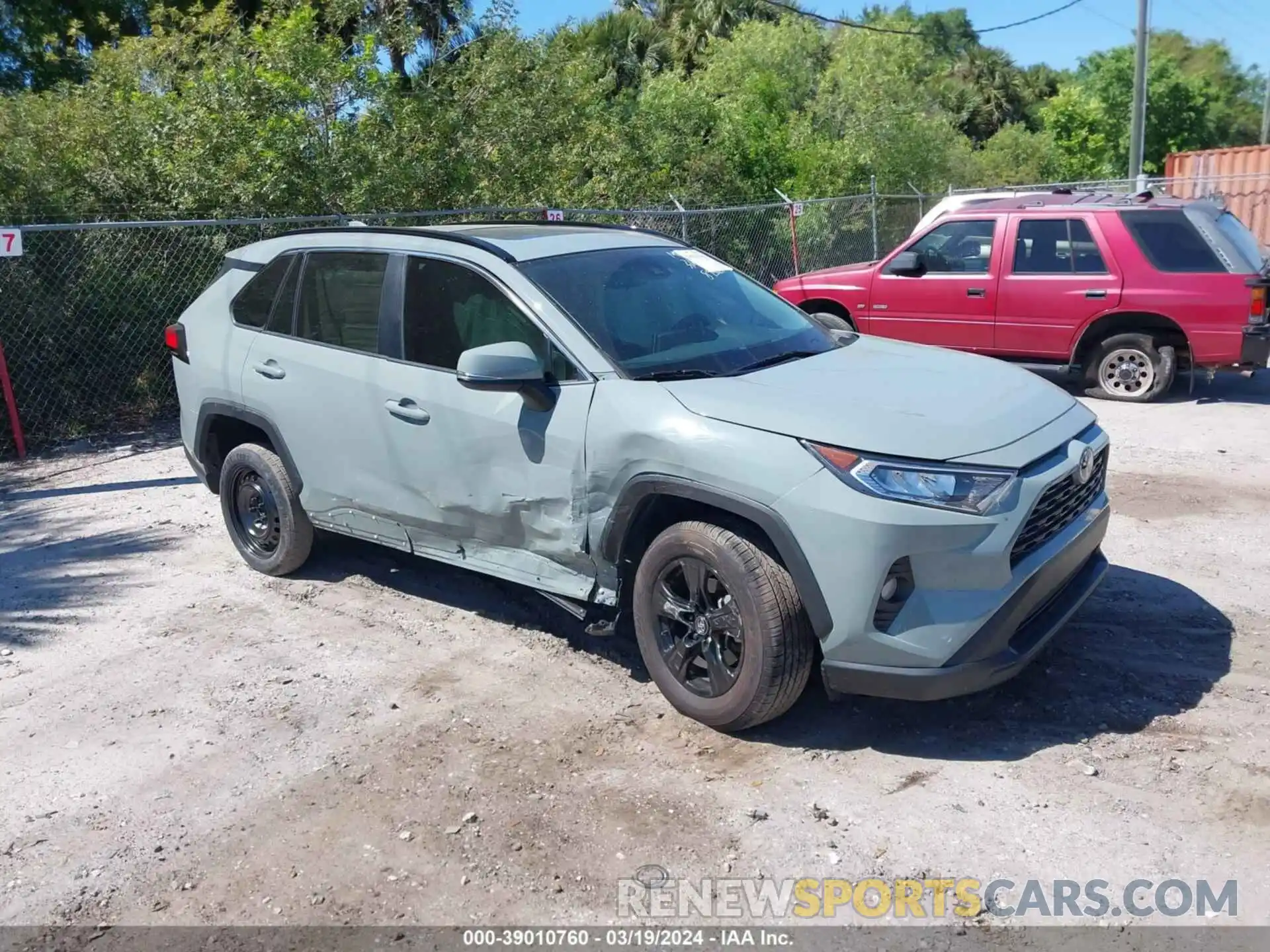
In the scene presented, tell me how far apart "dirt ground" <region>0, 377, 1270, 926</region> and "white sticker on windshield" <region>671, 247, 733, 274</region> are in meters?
1.81

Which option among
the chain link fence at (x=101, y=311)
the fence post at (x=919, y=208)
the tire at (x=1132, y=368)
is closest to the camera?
the chain link fence at (x=101, y=311)

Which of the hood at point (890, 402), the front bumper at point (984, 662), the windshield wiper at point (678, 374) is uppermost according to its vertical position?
the windshield wiper at point (678, 374)

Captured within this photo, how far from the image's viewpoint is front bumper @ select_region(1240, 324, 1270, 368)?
30.7ft

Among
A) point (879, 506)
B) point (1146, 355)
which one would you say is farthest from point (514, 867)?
point (1146, 355)

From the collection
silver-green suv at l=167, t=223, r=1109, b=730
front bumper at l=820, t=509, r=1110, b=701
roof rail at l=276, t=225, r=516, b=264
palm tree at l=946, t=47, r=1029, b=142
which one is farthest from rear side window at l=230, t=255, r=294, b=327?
palm tree at l=946, t=47, r=1029, b=142

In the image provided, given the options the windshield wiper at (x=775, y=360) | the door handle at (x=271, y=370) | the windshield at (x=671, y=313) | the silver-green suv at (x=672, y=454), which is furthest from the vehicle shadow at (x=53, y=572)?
the windshield wiper at (x=775, y=360)

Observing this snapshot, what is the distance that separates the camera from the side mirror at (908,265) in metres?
10.8

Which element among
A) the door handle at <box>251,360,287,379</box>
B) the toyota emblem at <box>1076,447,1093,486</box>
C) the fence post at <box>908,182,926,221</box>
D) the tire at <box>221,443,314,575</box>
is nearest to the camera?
the toyota emblem at <box>1076,447,1093,486</box>

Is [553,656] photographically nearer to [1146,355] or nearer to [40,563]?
[40,563]

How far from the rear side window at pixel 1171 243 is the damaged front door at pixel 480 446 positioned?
7182 millimetres

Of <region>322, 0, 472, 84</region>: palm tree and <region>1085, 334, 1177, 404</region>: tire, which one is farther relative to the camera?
<region>322, 0, 472, 84</region>: palm tree

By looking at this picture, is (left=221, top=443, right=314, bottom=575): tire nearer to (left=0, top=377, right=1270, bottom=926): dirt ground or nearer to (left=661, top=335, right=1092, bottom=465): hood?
(left=0, top=377, right=1270, bottom=926): dirt ground

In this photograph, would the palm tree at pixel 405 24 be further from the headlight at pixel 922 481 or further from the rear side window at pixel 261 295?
the headlight at pixel 922 481

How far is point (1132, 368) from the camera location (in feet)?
33.1
